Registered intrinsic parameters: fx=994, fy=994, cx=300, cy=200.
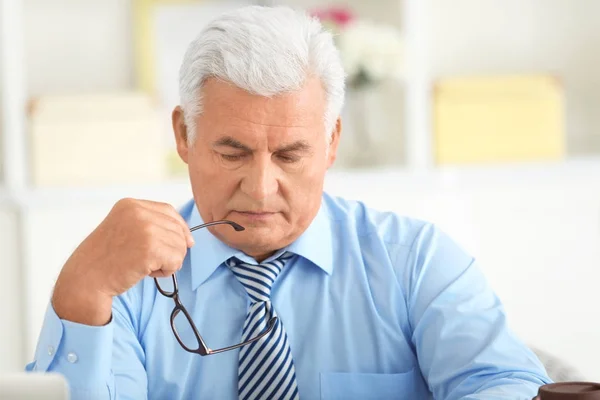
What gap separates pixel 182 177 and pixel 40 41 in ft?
2.19

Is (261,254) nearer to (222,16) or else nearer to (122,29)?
(222,16)

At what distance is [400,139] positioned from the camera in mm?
3357

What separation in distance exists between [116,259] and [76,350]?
0.51 feet

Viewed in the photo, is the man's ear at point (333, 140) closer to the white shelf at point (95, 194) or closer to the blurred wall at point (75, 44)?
the white shelf at point (95, 194)

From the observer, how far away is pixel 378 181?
317 centimetres

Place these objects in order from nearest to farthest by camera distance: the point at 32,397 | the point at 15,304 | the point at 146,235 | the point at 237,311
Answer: the point at 32,397, the point at 146,235, the point at 237,311, the point at 15,304

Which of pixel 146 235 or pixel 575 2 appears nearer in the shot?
pixel 146 235

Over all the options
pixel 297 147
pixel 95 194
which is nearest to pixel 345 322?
pixel 297 147

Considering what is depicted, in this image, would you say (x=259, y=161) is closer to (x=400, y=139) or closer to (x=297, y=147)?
(x=297, y=147)

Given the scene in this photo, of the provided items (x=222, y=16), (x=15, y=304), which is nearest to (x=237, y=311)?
(x=222, y=16)

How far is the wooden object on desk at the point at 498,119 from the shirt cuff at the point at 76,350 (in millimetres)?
1921

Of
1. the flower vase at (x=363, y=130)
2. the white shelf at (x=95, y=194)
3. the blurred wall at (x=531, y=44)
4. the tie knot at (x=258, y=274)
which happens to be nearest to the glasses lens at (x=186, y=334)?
the tie knot at (x=258, y=274)

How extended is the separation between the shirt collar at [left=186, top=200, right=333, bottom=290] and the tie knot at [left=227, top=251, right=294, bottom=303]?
0.05 feet

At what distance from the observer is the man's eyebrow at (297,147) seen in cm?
169
